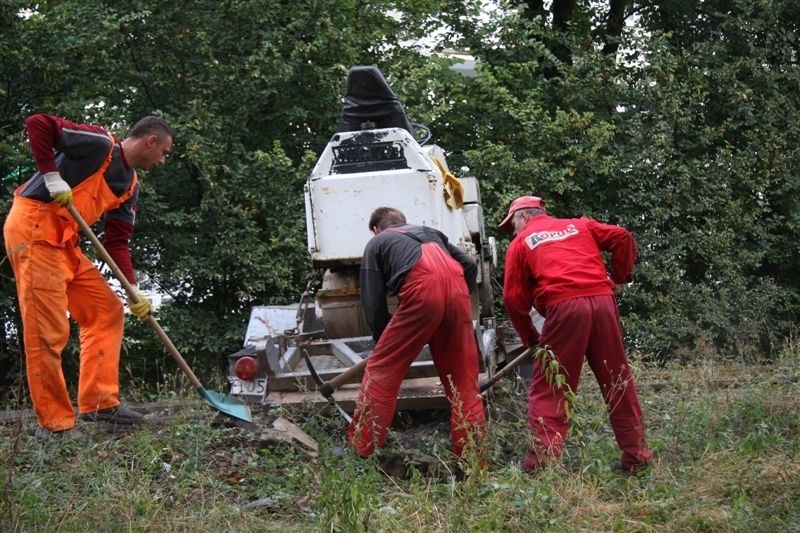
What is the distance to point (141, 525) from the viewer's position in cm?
453

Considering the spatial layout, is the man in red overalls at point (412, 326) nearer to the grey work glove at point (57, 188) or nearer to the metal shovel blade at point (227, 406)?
the metal shovel blade at point (227, 406)

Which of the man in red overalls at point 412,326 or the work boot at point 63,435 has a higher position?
the man in red overalls at point 412,326

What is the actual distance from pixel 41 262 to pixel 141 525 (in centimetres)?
189

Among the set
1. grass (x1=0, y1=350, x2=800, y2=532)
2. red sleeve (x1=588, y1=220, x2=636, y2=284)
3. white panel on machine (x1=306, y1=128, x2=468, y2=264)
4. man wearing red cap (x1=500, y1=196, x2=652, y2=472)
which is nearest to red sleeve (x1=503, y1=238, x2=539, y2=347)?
man wearing red cap (x1=500, y1=196, x2=652, y2=472)

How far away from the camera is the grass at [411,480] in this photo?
4.53m

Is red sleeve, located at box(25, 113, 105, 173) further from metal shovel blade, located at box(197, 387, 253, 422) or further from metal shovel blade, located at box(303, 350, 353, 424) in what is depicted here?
metal shovel blade, located at box(303, 350, 353, 424)

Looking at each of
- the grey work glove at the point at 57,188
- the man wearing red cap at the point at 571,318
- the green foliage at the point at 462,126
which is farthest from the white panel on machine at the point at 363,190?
the green foliage at the point at 462,126

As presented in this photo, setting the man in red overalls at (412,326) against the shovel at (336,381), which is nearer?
the man in red overalls at (412,326)

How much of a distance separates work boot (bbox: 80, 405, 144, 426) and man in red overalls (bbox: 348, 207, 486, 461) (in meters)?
1.34

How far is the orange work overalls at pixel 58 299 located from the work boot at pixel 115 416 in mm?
62

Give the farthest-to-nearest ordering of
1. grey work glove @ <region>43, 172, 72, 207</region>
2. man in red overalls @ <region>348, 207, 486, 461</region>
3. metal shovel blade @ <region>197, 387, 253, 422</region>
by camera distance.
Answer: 1. metal shovel blade @ <region>197, 387, 253, 422</region>
2. man in red overalls @ <region>348, 207, 486, 461</region>
3. grey work glove @ <region>43, 172, 72, 207</region>

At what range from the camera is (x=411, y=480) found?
531 centimetres

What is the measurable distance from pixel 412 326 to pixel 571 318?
88 centimetres

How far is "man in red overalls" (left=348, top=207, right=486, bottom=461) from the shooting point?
594cm
